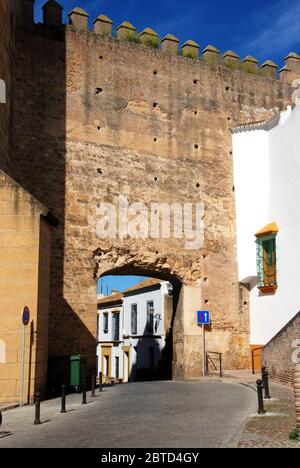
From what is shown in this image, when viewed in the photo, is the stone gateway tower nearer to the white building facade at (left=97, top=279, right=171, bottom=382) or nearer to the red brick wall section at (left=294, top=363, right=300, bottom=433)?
the red brick wall section at (left=294, top=363, right=300, bottom=433)

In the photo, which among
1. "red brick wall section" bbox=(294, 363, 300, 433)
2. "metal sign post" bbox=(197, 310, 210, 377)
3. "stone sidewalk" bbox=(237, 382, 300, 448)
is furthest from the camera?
"metal sign post" bbox=(197, 310, 210, 377)

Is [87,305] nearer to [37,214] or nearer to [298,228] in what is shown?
[37,214]

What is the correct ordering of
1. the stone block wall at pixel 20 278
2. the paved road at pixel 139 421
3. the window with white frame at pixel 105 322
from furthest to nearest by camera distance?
the window with white frame at pixel 105 322, the stone block wall at pixel 20 278, the paved road at pixel 139 421

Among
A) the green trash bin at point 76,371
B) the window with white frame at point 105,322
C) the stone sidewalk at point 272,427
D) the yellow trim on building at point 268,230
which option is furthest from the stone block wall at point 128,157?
the window with white frame at point 105,322

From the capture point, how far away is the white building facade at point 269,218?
62.1 ft

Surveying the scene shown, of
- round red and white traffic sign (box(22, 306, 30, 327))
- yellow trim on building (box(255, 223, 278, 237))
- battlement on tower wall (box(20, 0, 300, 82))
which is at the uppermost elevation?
battlement on tower wall (box(20, 0, 300, 82))

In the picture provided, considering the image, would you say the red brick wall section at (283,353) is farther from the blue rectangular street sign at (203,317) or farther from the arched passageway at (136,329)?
the arched passageway at (136,329)

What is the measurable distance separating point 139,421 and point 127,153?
11610 millimetres

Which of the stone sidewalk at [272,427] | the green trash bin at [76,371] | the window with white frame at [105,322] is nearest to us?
the stone sidewalk at [272,427]

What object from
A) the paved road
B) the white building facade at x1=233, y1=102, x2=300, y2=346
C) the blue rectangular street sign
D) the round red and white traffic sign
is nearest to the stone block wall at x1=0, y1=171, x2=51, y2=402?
the round red and white traffic sign

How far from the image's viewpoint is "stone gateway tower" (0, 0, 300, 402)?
1781 centimetres

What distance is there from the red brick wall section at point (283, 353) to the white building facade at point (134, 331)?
15.4 meters

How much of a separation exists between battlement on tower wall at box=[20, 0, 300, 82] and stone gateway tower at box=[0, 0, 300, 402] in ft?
0.15
